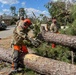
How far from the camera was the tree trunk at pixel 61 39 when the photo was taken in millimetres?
8795

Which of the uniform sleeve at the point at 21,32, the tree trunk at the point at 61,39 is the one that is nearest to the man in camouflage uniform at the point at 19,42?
the uniform sleeve at the point at 21,32

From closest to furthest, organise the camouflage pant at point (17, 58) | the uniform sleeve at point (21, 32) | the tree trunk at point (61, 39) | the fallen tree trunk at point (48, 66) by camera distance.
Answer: the fallen tree trunk at point (48, 66), the uniform sleeve at point (21, 32), the camouflage pant at point (17, 58), the tree trunk at point (61, 39)

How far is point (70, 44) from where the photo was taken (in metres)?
8.88

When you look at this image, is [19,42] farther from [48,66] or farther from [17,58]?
[48,66]

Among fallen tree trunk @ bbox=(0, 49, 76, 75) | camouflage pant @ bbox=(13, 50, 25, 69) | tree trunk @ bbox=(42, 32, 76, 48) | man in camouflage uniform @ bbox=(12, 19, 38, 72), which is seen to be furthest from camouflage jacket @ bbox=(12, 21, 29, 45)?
tree trunk @ bbox=(42, 32, 76, 48)

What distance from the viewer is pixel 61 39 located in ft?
30.9

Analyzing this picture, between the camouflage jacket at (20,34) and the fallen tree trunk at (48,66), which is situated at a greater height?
the camouflage jacket at (20,34)

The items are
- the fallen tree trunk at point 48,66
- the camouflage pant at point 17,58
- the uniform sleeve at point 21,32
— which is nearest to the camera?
the fallen tree trunk at point 48,66

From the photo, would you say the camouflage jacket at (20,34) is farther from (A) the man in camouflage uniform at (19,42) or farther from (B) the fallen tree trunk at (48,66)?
(B) the fallen tree trunk at (48,66)

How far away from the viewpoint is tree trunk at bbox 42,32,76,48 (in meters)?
8.80

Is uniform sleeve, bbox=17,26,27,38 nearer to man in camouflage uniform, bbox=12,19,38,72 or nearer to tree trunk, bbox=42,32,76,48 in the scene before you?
man in camouflage uniform, bbox=12,19,38,72

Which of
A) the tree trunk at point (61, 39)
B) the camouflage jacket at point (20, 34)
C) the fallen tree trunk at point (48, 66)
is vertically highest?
the camouflage jacket at point (20, 34)

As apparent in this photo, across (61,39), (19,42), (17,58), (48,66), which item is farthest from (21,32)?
(61,39)

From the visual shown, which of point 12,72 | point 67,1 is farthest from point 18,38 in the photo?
point 67,1
